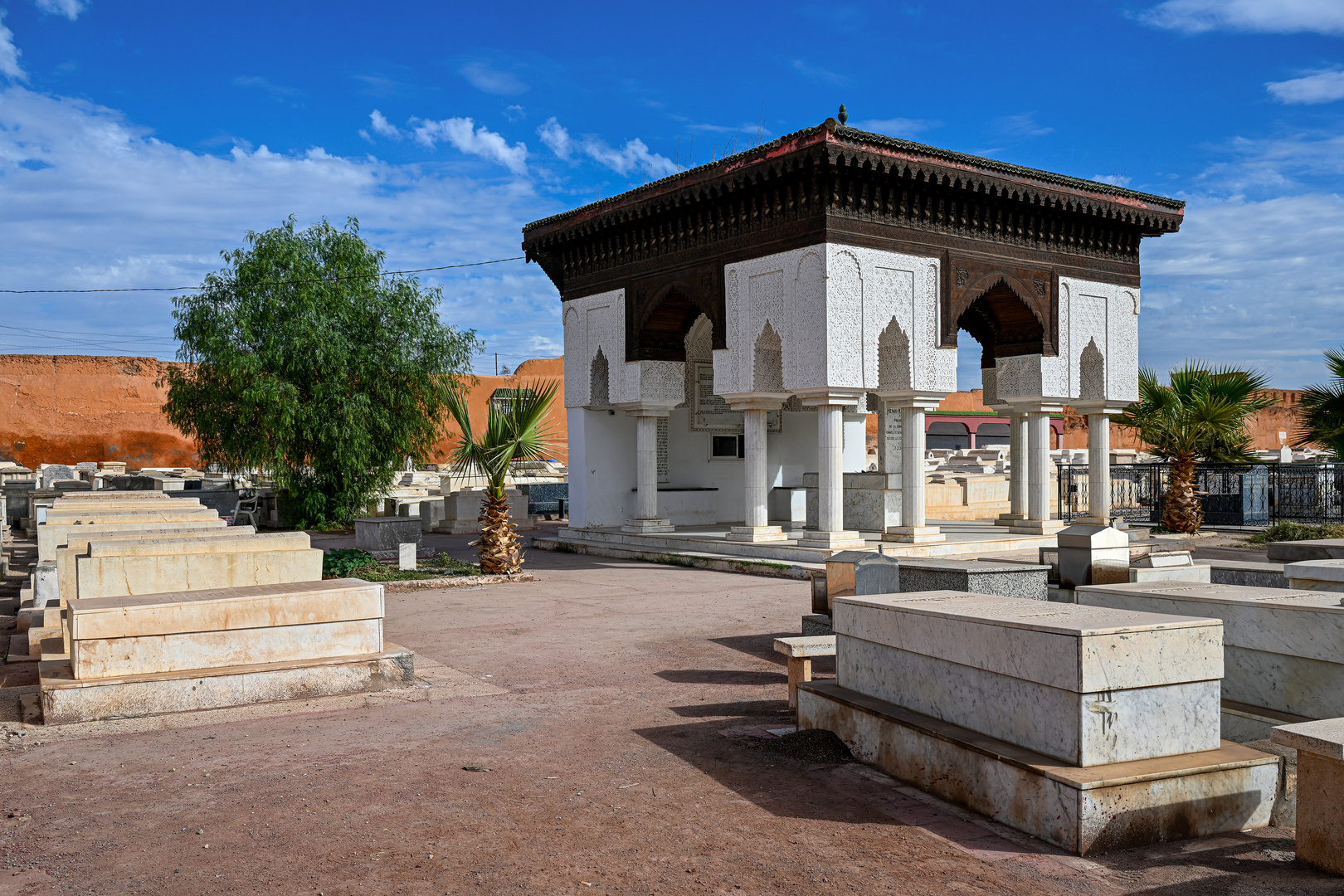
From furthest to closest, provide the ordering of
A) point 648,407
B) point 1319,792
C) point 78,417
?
point 78,417 < point 648,407 < point 1319,792

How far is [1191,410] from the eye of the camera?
1955 cm

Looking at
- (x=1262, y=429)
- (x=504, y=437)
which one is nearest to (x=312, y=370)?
(x=504, y=437)

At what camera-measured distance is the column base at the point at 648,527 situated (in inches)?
679

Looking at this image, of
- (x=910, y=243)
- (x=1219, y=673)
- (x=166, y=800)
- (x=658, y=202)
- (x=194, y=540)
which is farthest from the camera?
(x=658, y=202)

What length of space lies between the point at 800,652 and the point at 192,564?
4172 mm

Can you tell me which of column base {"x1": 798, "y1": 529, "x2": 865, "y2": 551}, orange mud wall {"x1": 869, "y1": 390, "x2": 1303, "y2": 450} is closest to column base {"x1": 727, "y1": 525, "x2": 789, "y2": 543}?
column base {"x1": 798, "y1": 529, "x2": 865, "y2": 551}

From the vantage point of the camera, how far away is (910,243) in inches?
583

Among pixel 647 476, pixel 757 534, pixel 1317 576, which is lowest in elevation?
pixel 757 534

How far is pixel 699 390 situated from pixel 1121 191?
27.0 feet

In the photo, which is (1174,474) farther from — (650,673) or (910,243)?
(650,673)

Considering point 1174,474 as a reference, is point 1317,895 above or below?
below

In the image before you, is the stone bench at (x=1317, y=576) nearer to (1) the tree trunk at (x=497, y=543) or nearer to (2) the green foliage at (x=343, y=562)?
(1) the tree trunk at (x=497, y=543)

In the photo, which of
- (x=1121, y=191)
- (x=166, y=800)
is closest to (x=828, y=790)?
(x=166, y=800)

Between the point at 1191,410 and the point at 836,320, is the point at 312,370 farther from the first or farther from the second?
the point at 1191,410
